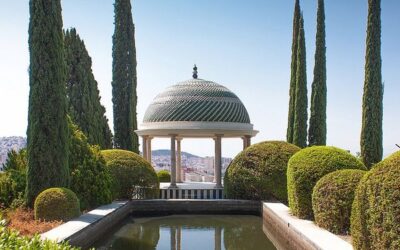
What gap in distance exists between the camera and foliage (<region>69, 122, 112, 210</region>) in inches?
699

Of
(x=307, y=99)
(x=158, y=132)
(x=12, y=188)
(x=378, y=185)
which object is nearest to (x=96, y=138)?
(x=158, y=132)

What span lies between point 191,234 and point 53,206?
4.88m

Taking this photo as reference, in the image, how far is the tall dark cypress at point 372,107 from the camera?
22.8 meters

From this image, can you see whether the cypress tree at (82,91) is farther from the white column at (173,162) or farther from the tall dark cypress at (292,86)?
the tall dark cypress at (292,86)

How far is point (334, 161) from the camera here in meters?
15.7

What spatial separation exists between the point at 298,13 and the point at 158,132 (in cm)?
1249

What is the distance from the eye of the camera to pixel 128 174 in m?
22.3

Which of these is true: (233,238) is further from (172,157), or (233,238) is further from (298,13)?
(298,13)

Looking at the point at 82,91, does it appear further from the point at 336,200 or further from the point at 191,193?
the point at 336,200

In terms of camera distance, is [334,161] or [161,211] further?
[161,211]

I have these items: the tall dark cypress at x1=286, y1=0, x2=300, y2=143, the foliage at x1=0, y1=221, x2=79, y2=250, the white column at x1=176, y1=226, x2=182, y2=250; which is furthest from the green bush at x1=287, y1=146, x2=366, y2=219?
the tall dark cypress at x1=286, y1=0, x2=300, y2=143

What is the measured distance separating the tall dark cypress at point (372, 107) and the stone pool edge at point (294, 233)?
6.12 m

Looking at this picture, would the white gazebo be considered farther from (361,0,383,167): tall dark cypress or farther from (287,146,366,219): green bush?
(287,146,366,219): green bush

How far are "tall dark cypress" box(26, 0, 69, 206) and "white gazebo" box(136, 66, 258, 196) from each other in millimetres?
11138
